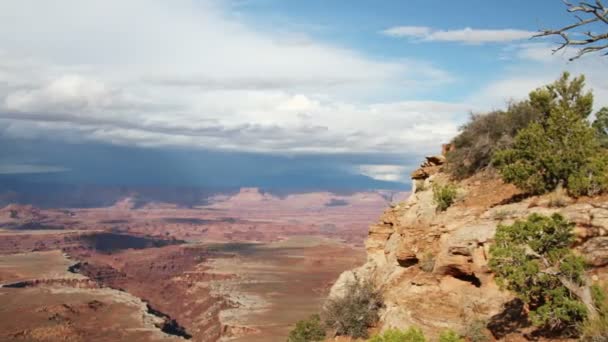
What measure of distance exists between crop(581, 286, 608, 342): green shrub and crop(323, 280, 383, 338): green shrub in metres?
10.3

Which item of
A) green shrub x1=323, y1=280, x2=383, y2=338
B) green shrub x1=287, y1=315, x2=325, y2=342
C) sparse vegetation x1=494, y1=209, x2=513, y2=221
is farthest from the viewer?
green shrub x1=287, y1=315, x2=325, y2=342

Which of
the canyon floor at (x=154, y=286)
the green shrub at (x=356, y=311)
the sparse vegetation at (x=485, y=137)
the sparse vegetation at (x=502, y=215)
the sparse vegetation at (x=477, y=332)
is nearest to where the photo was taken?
the sparse vegetation at (x=477, y=332)

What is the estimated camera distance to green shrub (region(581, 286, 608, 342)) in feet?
36.2

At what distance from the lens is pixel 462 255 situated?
56.6ft

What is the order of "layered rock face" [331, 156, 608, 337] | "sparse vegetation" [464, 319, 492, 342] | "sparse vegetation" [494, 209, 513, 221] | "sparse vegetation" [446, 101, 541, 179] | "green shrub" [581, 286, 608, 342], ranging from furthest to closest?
"sparse vegetation" [446, 101, 541, 179] → "sparse vegetation" [494, 209, 513, 221] → "layered rock face" [331, 156, 608, 337] → "sparse vegetation" [464, 319, 492, 342] → "green shrub" [581, 286, 608, 342]

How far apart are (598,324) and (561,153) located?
308 inches

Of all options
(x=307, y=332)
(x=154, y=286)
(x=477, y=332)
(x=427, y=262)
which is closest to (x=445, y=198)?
(x=427, y=262)

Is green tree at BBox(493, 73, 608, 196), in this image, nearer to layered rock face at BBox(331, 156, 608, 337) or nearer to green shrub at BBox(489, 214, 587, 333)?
layered rock face at BBox(331, 156, 608, 337)

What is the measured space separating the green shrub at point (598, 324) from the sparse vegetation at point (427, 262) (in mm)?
7208

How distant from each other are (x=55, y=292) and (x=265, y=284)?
1491 inches

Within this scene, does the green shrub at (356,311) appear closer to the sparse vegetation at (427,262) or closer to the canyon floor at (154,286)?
the sparse vegetation at (427,262)

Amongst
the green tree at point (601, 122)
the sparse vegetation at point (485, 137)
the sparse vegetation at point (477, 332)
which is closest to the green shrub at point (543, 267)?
the sparse vegetation at point (477, 332)

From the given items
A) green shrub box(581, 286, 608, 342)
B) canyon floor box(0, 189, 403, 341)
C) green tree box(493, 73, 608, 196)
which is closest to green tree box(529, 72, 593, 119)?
green tree box(493, 73, 608, 196)

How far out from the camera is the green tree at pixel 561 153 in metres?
17.0
